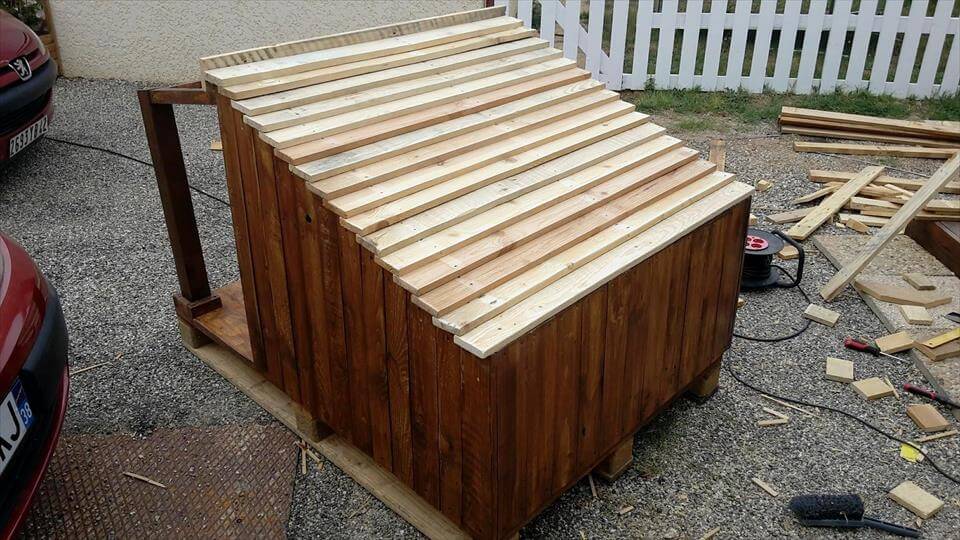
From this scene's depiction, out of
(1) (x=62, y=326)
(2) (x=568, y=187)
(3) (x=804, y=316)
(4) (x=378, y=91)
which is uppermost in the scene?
(4) (x=378, y=91)

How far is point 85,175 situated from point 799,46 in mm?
8639

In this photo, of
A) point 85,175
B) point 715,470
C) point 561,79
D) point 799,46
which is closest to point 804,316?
point 715,470

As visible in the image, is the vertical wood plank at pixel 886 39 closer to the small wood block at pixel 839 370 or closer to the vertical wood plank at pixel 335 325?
the small wood block at pixel 839 370

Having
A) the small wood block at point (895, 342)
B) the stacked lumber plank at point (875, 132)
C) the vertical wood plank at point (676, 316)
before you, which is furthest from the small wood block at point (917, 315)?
the stacked lumber plank at point (875, 132)

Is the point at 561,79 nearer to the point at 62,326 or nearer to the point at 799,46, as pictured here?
the point at 62,326

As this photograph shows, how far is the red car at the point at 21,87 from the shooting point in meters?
5.99

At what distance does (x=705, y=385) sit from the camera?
4.27m

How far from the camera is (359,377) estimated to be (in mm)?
3402

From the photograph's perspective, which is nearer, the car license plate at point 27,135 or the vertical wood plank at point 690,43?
the car license plate at point 27,135

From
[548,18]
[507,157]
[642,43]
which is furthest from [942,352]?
[548,18]

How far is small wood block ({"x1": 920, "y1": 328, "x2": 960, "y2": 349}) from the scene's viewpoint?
463 centimetres

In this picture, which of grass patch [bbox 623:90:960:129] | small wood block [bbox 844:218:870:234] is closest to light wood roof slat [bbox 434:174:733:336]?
small wood block [bbox 844:218:870:234]

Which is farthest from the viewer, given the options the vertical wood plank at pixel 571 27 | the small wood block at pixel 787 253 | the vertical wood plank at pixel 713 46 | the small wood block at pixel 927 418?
the vertical wood plank at pixel 571 27

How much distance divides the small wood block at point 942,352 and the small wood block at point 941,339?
0.06 feet
